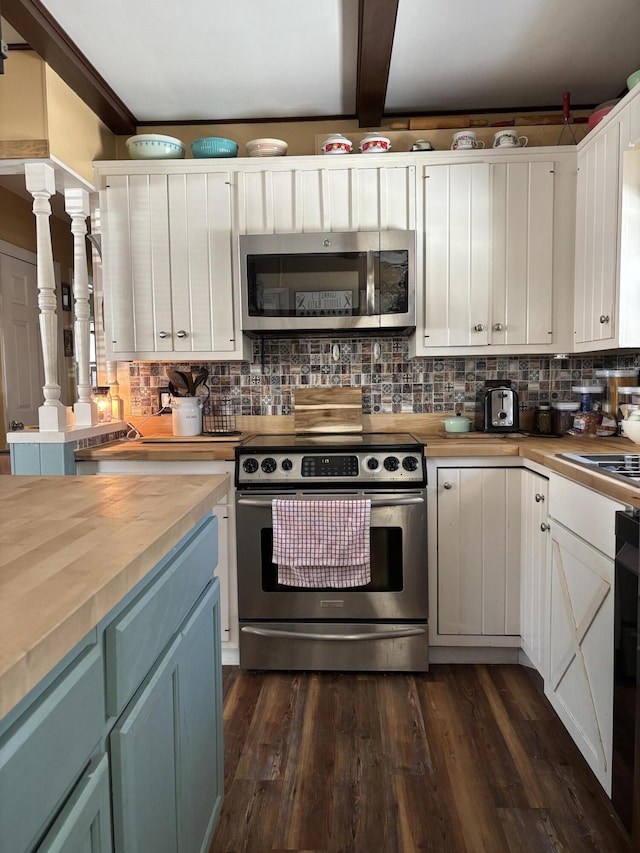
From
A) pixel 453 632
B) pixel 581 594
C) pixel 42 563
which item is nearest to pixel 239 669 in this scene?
pixel 453 632

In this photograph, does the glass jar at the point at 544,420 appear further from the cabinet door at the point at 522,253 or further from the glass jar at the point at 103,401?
the glass jar at the point at 103,401

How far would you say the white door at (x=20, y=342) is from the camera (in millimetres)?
3633

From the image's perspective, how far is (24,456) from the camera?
→ 2.41 metres

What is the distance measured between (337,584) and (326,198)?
1710mm

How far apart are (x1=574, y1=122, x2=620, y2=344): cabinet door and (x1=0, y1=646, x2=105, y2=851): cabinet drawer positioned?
84.1 inches

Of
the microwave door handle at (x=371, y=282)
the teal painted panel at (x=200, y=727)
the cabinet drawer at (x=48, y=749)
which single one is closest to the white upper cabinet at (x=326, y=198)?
the microwave door handle at (x=371, y=282)

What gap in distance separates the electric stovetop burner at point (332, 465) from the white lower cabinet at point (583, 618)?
22.8 inches

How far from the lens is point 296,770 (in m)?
1.83

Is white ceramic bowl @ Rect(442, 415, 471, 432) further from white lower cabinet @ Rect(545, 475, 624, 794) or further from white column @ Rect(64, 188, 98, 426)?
white column @ Rect(64, 188, 98, 426)

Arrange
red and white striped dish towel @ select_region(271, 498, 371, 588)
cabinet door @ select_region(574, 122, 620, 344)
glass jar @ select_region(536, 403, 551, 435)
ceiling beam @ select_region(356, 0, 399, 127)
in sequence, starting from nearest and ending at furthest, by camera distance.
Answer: ceiling beam @ select_region(356, 0, 399, 127) → cabinet door @ select_region(574, 122, 620, 344) → red and white striped dish towel @ select_region(271, 498, 371, 588) → glass jar @ select_region(536, 403, 551, 435)

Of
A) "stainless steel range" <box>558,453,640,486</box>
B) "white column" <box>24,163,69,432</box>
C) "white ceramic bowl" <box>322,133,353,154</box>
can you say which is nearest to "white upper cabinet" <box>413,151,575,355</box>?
"white ceramic bowl" <box>322,133,353,154</box>

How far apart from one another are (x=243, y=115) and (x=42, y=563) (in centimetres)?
274

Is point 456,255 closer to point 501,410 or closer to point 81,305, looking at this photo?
point 501,410

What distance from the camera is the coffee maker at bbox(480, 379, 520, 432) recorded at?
2.72 meters
